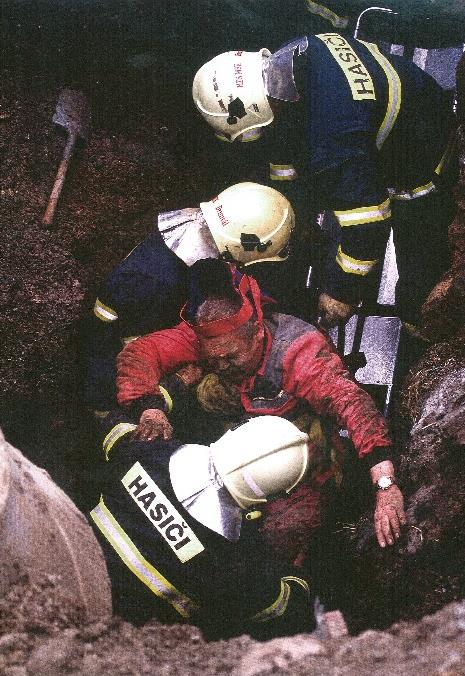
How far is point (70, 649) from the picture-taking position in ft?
5.87

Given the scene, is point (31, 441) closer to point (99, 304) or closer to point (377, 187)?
point (99, 304)

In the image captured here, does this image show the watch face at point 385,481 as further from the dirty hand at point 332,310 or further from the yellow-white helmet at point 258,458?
the dirty hand at point 332,310

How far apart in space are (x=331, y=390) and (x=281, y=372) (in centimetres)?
29

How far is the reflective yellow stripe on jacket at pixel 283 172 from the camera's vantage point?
144 inches

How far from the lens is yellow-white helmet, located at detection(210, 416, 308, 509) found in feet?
8.16

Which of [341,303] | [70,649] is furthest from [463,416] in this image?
[70,649]

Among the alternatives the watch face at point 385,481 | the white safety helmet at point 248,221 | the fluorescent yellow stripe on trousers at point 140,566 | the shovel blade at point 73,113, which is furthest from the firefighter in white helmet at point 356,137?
the fluorescent yellow stripe on trousers at point 140,566

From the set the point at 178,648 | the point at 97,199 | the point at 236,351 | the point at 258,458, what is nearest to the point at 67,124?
the point at 97,199

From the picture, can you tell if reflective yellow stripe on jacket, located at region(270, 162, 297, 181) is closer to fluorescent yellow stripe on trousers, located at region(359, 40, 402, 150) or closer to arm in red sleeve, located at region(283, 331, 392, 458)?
fluorescent yellow stripe on trousers, located at region(359, 40, 402, 150)

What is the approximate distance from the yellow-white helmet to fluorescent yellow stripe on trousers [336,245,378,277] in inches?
43.6

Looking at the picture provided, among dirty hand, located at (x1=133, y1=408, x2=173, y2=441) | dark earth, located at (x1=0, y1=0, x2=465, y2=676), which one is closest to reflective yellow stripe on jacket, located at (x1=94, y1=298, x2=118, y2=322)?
dark earth, located at (x1=0, y1=0, x2=465, y2=676)

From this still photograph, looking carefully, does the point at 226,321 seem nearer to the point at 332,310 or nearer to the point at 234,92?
the point at 332,310

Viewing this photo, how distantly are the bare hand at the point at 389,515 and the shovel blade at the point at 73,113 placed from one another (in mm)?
2621

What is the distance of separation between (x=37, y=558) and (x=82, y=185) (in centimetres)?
243
